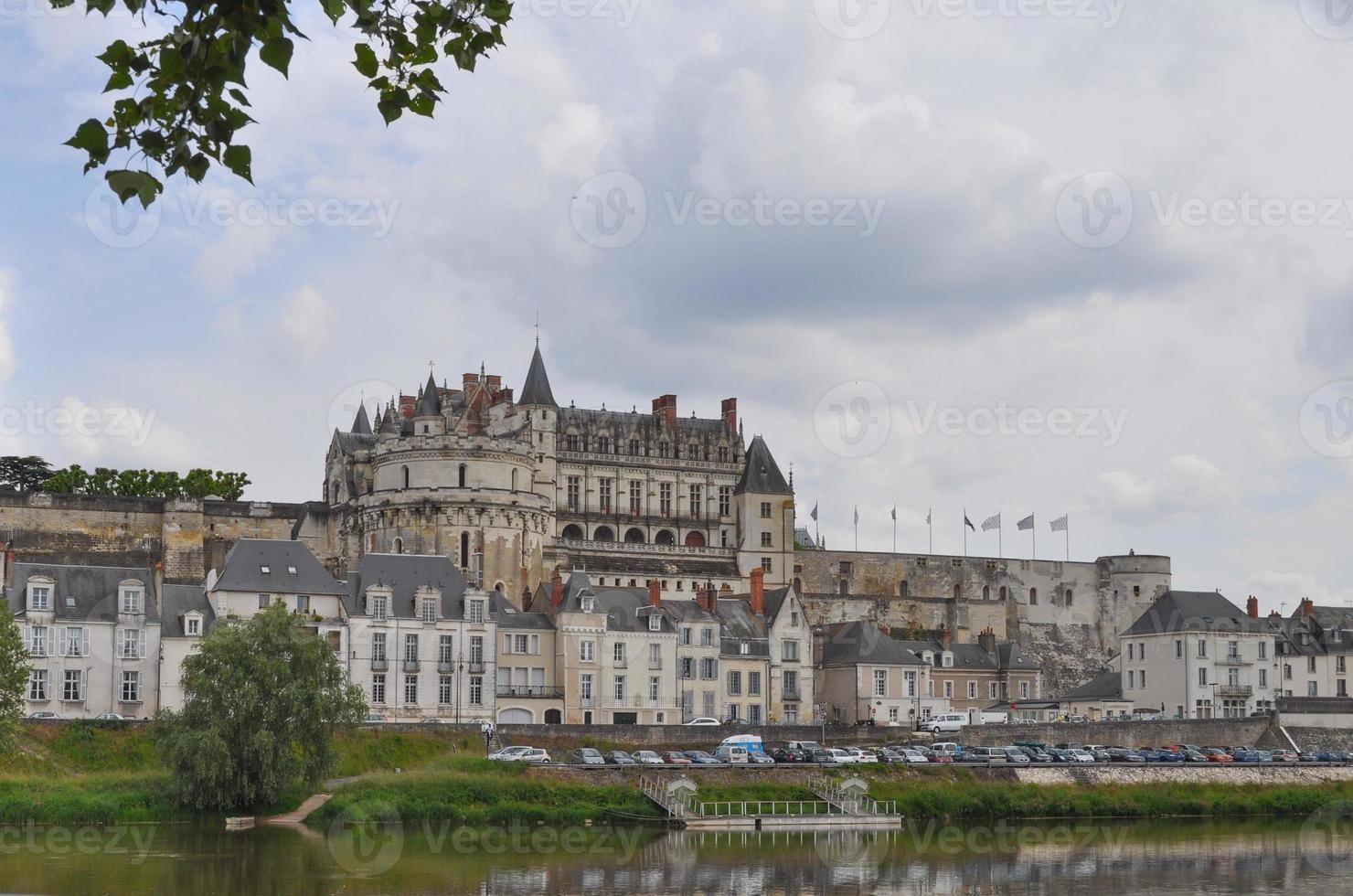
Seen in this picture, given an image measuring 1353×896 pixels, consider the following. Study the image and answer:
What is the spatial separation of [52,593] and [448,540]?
23.3m

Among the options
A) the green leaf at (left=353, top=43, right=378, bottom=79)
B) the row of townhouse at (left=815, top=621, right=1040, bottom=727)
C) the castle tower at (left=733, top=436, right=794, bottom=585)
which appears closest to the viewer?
the green leaf at (left=353, top=43, right=378, bottom=79)

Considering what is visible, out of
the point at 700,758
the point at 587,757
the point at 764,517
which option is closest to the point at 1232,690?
the point at 700,758

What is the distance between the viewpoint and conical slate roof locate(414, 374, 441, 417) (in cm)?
7886

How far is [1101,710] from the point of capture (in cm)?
6938

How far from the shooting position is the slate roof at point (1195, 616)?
67062 mm

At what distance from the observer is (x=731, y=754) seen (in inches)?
2003

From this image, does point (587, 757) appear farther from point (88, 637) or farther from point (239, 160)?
point (239, 160)

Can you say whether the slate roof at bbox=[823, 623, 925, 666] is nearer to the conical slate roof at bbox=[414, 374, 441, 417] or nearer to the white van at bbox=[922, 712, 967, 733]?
the white van at bbox=[922, 712, 967, 733]

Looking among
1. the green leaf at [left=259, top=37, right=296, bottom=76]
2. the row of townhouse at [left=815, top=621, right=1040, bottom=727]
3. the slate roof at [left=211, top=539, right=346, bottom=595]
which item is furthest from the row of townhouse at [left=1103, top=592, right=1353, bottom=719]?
the green leaf at [left=259, top=37, right=296, bottom=76]

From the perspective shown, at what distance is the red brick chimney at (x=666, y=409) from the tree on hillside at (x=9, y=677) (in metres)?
49.0

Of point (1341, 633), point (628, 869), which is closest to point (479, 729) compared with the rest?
point (628, 869)

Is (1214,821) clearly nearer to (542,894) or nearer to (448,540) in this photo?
(542,894)

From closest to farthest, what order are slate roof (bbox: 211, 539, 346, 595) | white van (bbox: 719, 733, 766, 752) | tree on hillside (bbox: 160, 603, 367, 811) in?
tree on hillside (bbox: 160, 603, 367, 811)
white van (bbox: 719, 733, 766, 752)
slate roof (bbox: 211, 539, 346, 595)

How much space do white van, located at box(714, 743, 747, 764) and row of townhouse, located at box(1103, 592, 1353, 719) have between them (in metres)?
22.9
